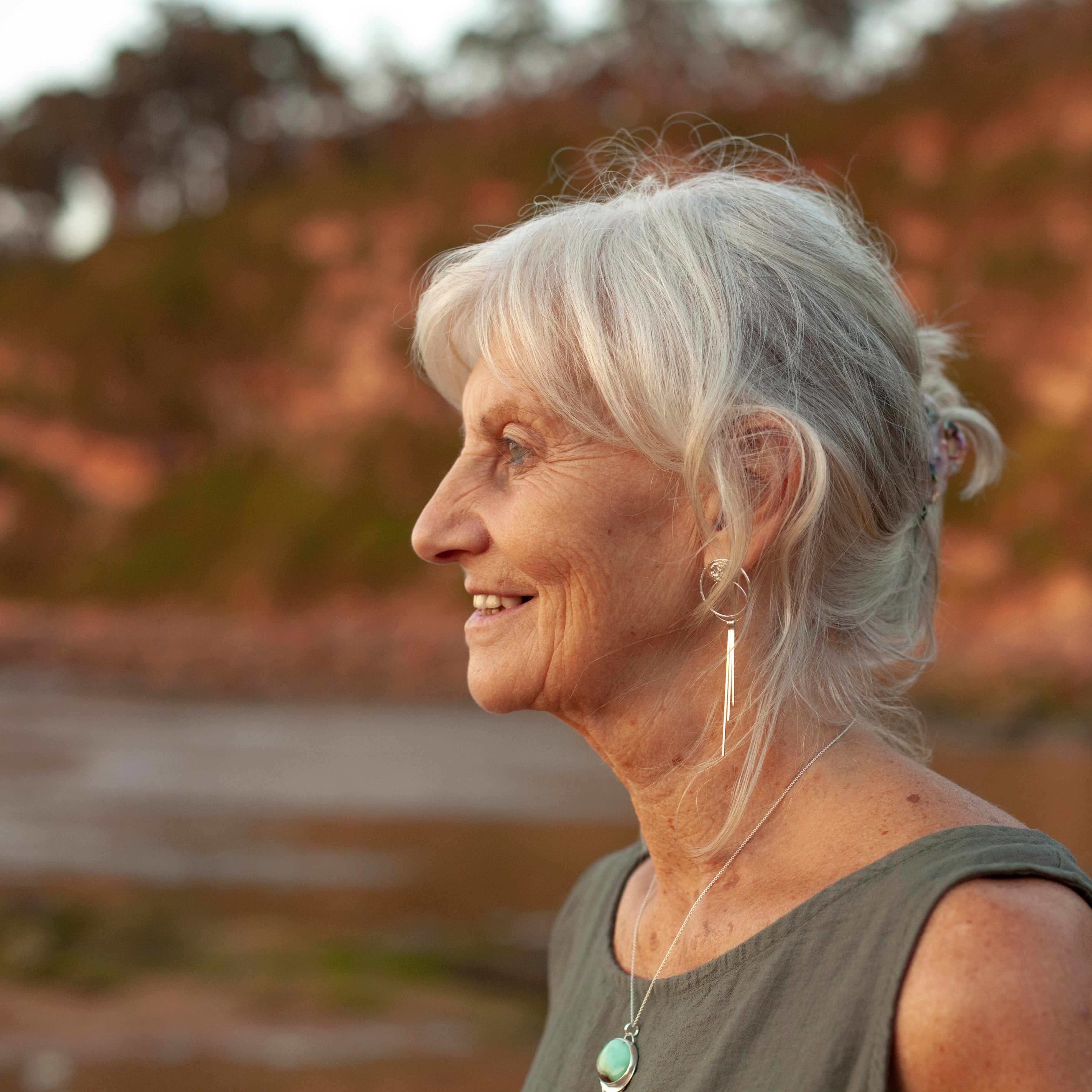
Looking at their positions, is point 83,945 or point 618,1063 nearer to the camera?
point 618,1063

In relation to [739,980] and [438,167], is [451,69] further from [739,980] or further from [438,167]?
[739,980]

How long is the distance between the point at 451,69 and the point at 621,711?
33.3 meters

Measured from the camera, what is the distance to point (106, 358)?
28.7 m

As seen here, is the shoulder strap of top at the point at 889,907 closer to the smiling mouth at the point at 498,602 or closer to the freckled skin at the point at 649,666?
the freckled skin at the point at 649,666

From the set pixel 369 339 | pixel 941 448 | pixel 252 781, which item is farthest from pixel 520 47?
pixel 941 448

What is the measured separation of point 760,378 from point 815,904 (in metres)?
0.60

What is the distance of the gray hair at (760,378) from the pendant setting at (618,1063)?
0.24 metres

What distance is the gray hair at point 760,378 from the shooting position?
1433mm

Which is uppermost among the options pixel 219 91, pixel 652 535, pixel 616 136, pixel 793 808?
pixel 219 91

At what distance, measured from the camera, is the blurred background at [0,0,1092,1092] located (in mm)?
6074

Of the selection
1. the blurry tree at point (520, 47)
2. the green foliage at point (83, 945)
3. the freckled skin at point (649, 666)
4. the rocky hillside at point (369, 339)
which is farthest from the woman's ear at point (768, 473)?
the blurry tree at point (520, 47)

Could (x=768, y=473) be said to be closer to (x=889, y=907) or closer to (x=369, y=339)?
(x=889, y=907)

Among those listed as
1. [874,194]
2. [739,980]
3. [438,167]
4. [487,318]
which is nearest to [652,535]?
[487,318]

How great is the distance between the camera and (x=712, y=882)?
1521 millimetres
